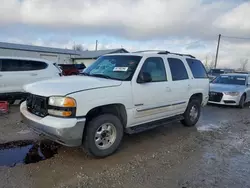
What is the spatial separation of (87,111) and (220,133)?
4145 mm

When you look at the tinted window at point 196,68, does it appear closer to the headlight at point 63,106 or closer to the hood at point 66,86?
the hood at point 66,86

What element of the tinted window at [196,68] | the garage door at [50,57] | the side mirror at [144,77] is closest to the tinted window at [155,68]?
the side mirror at [144,77]

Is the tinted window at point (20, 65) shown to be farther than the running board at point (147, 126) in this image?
Yes

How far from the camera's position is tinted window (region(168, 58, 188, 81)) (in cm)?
541

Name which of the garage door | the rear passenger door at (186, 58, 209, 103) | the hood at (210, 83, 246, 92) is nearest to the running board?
the rear passenger door at (186, 58, 209, 103)

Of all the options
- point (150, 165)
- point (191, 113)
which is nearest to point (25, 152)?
point (150, 165)

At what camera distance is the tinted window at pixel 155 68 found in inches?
188

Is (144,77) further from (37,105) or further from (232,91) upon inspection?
(232,91)

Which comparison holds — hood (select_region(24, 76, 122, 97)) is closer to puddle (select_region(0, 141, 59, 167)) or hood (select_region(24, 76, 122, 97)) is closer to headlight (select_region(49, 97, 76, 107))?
headlight (select_region(49, 97, 76, 107))

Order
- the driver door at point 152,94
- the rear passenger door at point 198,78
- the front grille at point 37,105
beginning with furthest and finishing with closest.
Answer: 1. the rear passenger door at point 198,78
2. the driver door at point 152,94
3. the front grille at point 37,105

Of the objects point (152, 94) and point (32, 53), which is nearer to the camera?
point (152, 94)

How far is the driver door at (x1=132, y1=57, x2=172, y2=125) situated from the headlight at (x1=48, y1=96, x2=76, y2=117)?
1324 millimetres

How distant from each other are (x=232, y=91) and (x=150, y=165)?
25.4 ft

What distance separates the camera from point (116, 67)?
4691 millimetres
